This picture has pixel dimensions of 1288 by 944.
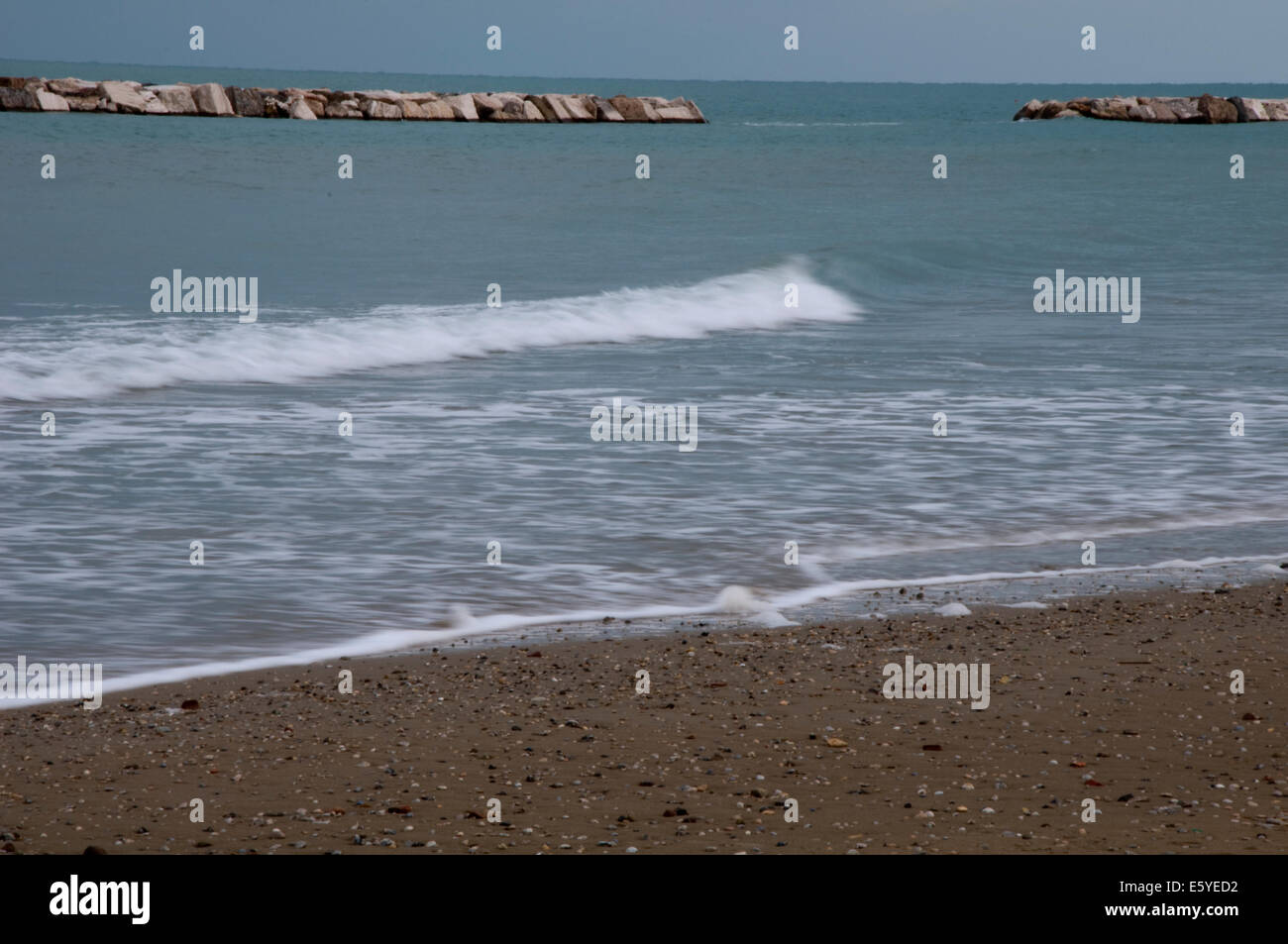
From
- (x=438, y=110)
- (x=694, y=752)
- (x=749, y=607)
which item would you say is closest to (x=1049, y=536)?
(x=749, y=607)

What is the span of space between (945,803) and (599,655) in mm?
2078

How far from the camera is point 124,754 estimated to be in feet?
16.7

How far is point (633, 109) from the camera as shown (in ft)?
363

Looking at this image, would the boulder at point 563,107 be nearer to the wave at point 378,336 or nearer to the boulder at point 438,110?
the boulder at point 438,110

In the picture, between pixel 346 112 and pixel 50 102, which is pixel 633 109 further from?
pixel 50 102

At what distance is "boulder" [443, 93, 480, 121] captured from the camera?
102375 mm

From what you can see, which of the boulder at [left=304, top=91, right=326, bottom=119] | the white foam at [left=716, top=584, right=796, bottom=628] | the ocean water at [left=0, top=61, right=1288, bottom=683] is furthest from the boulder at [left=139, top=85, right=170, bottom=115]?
the white foam at [left=716, top=584, right=796, bottom=628]

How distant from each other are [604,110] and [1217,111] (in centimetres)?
5067

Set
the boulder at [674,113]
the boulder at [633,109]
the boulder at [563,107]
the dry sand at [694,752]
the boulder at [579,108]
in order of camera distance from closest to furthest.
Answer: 1. the dry sand at [694,752]
2. the boulder at [563,107]
3. the boulder at [579,108]
4. the boulder at [633,109]
5. the boulder at [674,113]

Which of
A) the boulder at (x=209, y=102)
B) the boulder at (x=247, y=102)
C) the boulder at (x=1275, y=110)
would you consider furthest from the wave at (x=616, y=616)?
the boulder at (x=1275, y=110)

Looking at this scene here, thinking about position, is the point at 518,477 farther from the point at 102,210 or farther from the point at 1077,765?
the point at 102,210

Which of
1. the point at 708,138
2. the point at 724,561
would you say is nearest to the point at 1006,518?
the point at 724,561

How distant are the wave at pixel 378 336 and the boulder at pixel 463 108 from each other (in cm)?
8080

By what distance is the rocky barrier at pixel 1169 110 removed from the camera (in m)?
120
